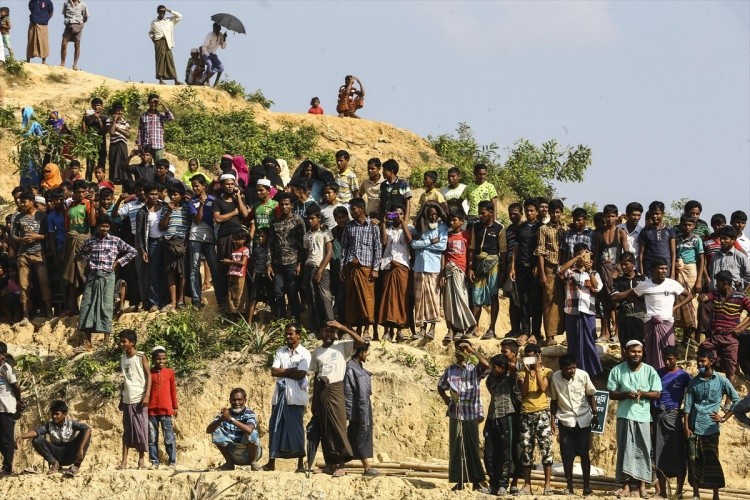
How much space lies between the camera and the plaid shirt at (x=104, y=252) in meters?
17.2

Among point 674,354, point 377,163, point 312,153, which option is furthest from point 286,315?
point 312,153

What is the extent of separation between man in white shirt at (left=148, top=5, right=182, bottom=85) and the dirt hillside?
7.75m

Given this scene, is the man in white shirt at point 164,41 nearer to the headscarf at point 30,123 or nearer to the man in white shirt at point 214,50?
the man in white shirt at point 214,50

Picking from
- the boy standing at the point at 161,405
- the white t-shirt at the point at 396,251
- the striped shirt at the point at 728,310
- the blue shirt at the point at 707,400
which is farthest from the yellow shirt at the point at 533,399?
the boy standing at the point at 161,405

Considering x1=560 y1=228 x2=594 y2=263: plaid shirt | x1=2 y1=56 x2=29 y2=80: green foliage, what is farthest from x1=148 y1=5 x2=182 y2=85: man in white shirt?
x1=560 y1=228 x2=594 y2=263: plaid shirt

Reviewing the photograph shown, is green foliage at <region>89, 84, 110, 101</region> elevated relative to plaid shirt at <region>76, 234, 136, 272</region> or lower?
elevated

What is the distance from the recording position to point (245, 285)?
17250 mm

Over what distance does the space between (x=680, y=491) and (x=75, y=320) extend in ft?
25.6

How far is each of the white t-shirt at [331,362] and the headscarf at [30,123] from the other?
29.4 feet

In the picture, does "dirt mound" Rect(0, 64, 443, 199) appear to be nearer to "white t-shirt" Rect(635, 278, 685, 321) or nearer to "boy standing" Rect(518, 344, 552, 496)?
"white t-shirt" Rect(635, 278, 685, 321)

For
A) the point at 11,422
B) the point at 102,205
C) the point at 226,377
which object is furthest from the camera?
the point at 102,205

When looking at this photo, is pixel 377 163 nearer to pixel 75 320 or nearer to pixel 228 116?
pixel 75 320

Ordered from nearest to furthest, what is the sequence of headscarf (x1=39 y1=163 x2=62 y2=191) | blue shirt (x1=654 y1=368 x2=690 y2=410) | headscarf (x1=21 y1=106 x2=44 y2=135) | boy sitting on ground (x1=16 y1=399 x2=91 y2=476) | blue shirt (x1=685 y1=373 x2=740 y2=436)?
blue shirt (x1=685 y1=373 x2=740 y2=436) → blue shirt (x1=654 y1=368 x2=690 y2=410) → boy sitting on ground (x1=16 y1=399 x2=91 y2=476) → headscarf (x1=39 y1=163 x2=62 y2=191) → headscarf (x1=21 y1=106 x2=44 y2=135)

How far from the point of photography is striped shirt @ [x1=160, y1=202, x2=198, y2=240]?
57.9 ft
